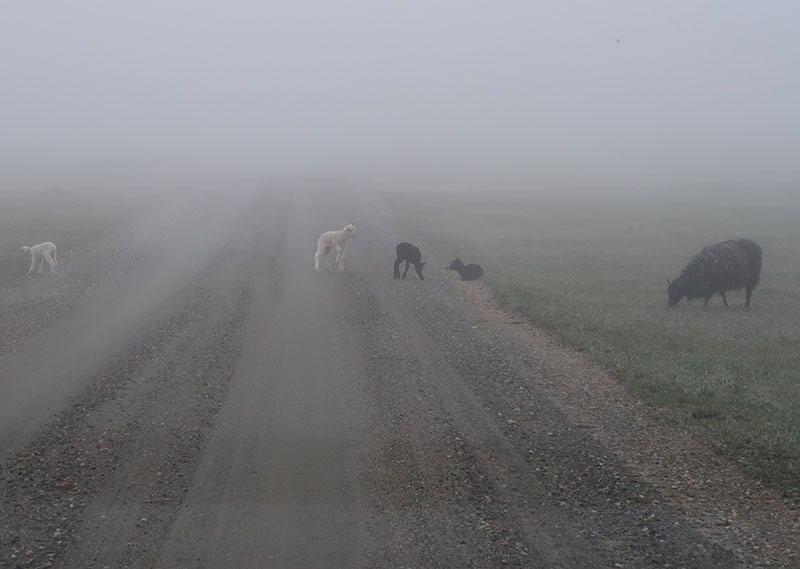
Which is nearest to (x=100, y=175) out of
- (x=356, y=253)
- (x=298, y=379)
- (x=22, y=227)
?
(x=22, y=227)

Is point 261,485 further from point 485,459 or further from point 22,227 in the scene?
point 22,227

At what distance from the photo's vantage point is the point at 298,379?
12.0 meters

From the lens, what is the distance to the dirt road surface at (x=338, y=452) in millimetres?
7016

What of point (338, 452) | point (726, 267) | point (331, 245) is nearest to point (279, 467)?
point (338, 452)

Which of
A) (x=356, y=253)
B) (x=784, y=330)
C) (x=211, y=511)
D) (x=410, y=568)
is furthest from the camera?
(x=356, y=253)

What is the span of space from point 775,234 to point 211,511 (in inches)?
1461

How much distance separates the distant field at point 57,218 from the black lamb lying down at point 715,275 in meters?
17.6

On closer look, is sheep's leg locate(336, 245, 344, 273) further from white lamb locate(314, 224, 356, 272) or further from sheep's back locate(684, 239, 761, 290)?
sheep's back locate(684, 239, 761, 290)

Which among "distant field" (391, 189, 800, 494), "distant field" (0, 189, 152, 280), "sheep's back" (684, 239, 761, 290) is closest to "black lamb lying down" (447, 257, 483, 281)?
"distant field" (391, 189, 800, 494)

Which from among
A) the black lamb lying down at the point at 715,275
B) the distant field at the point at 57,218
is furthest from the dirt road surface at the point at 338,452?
the distant field at the point at 57,218

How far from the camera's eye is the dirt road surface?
7016 millimetres

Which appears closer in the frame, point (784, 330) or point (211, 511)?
point (211, 511)

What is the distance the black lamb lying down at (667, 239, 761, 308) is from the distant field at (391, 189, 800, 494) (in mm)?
453

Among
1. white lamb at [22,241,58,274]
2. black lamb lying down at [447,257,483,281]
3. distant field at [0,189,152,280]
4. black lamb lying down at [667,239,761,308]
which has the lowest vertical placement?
distant field at [0,189,152,280]
